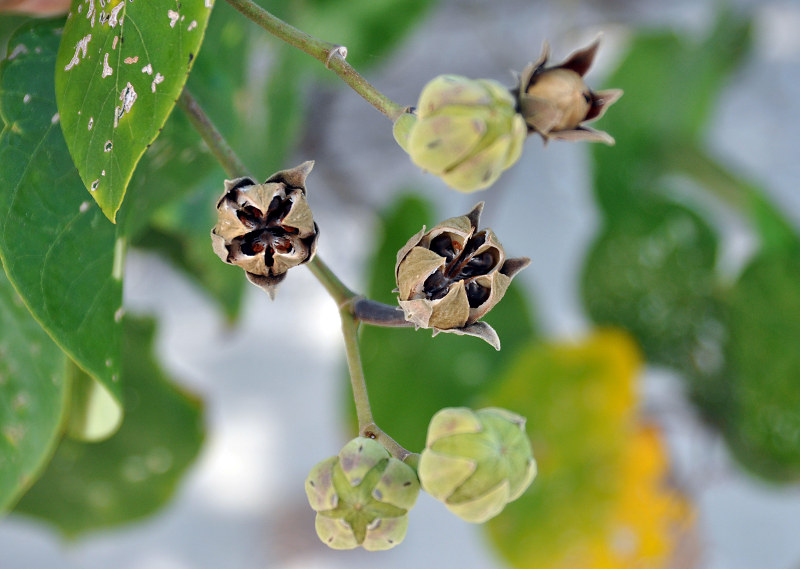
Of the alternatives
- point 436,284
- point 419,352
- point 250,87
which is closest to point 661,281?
point 419,352

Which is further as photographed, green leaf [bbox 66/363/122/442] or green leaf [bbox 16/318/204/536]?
green leaf [bbox 16/318/204/536]

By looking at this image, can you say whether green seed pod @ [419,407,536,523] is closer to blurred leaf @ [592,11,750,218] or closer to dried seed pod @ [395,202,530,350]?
dried seed pod @ [395,202,530,350]

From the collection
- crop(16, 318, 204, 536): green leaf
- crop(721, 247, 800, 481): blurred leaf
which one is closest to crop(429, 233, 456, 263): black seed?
crop(16, 318, 204, 536): green leaf

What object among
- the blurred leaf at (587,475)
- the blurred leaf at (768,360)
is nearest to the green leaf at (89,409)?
the blurred leaf at (587,475)

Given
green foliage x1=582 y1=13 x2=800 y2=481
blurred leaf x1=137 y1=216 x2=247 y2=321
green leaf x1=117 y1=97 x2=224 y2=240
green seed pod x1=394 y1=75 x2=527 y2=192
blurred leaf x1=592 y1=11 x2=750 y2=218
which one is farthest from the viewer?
blurred leaf x1=592 y1=11 x2=750 y2=218

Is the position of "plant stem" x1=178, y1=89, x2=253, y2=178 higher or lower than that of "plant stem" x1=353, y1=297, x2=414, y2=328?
higher

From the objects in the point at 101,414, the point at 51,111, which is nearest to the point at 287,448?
the point at 101,414
